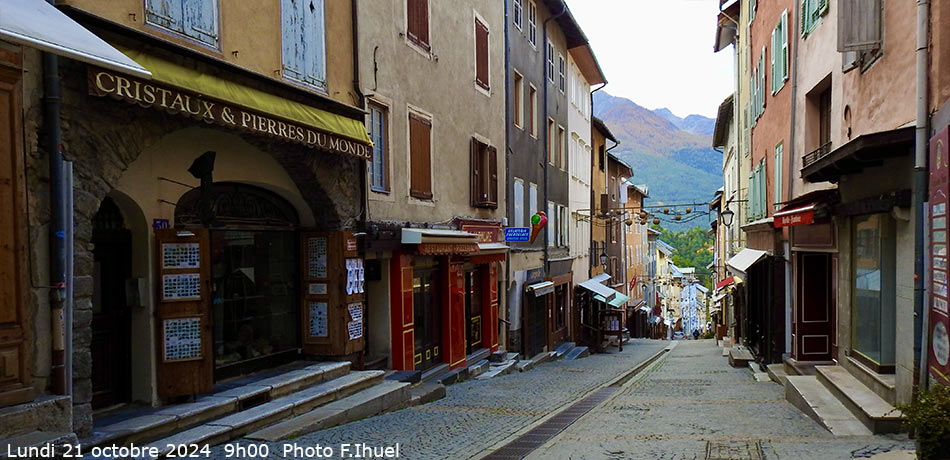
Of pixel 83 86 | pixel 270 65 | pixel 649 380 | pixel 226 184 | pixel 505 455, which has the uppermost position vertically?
pixel 270 65

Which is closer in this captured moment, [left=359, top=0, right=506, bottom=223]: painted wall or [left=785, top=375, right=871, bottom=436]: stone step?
[left=785, top=375, right=871, bottom=436]: stone step

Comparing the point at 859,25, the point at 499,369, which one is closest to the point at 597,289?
the point at 499,369

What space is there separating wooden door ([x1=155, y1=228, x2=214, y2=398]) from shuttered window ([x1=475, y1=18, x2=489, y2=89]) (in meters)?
10.3

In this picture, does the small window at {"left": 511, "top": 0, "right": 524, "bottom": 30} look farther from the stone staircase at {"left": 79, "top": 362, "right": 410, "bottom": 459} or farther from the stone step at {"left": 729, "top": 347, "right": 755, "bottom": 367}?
the stone staircase at {"left": 79, "top": 362, "right": 410, "bottom": 459}

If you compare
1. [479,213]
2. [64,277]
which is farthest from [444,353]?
[64,277]

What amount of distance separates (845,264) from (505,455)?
20.8ft

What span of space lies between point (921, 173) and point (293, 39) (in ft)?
24.4

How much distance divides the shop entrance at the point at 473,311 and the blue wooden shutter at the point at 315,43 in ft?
23.9

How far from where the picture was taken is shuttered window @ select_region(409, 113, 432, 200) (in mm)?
13461

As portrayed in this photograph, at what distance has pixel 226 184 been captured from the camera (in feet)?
30.8

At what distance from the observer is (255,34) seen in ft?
29.5

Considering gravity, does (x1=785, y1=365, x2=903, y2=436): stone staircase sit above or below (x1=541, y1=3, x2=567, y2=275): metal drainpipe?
below

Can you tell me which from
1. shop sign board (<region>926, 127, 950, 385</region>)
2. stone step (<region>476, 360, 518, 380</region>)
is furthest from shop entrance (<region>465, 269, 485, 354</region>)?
shop sign board (<region>926, 127, 950, 385</region>)

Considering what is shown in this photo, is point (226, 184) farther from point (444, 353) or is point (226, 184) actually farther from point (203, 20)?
point (444, 353)
